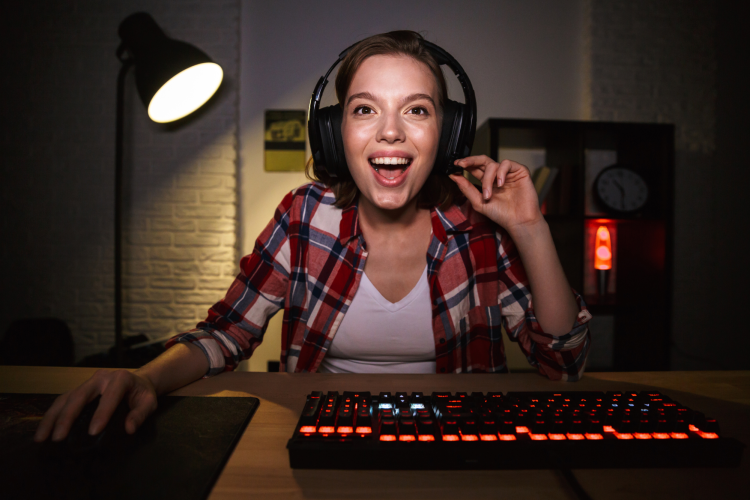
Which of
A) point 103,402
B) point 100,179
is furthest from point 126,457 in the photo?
point 100,179

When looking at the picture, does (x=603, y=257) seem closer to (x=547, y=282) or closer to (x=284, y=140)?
(x=547, y=282)

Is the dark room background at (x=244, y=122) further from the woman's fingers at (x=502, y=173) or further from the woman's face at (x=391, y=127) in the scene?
the woman's fingers at (x=502, y=173)

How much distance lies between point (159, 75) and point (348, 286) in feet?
5.17

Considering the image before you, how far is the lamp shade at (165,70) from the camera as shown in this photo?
1850 mm

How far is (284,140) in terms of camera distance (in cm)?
250

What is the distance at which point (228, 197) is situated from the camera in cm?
244

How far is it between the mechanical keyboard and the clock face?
2128 mm

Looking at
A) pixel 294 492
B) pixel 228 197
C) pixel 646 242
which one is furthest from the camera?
pixel 228 197

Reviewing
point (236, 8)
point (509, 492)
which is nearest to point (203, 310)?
point (236, 8)

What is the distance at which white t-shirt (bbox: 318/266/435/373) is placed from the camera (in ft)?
3.38

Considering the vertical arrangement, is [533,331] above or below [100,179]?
below

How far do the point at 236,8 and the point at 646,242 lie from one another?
2957 mm

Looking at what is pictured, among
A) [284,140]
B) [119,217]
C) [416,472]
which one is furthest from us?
[284,140]

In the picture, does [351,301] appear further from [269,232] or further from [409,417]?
[409,417]
